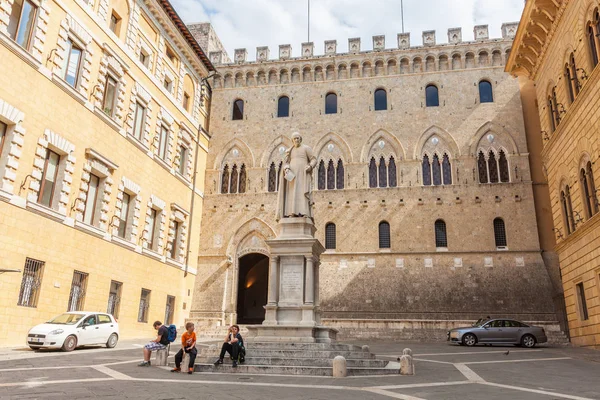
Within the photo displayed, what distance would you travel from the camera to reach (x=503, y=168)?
86.7 feet

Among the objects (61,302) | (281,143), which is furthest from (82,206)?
(281,143)

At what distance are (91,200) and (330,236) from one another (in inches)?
506

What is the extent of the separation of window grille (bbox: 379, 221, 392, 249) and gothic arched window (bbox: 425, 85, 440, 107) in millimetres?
7712

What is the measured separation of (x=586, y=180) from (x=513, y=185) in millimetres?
9988

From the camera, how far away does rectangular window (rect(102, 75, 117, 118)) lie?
2002 cm

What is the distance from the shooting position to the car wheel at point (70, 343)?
1399 cm

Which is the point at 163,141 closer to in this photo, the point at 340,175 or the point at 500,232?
the point at 340,175

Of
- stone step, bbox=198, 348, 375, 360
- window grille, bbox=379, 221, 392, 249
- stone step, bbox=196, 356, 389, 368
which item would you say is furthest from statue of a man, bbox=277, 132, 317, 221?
window grille, bbox=379, 221, 392, 249

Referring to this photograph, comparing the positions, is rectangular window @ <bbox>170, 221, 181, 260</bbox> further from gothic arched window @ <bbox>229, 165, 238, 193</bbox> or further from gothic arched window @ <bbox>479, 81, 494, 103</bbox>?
gothic arched window @ <bbox>479, 81, 494, 103</bbox>

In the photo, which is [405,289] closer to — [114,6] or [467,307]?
[467,307]

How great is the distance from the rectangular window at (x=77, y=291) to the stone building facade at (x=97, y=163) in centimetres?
5

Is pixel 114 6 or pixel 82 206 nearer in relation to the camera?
pixel 82 206

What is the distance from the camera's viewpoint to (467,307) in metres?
23.9

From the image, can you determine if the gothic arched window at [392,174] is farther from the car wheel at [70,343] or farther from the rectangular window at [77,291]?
the car wheel at [70,343]
